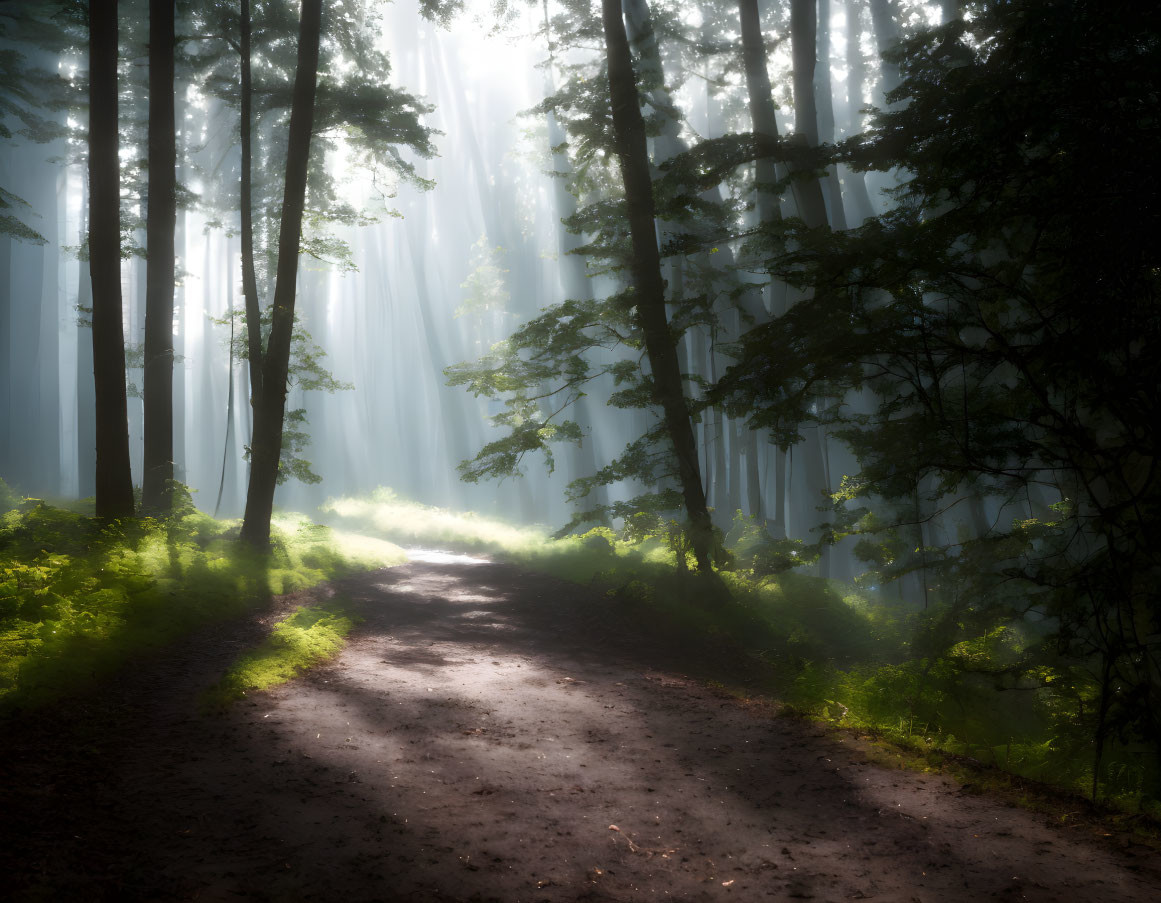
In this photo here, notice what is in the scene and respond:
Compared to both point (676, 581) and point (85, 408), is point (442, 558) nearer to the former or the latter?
point (676, 581)

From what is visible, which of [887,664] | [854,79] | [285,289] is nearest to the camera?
[887,664]

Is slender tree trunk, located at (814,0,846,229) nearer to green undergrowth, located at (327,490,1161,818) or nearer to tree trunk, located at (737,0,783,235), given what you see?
tree trunk, located at (737,0,783,235)

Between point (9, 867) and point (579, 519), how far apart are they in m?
9.77

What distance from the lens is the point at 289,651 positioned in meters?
7.20

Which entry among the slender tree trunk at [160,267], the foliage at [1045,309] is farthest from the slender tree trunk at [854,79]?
the slender tree trunk at [160,267]

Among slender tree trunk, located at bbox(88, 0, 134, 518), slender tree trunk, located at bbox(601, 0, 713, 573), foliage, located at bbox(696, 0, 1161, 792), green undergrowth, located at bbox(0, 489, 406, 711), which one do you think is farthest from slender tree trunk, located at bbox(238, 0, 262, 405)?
foliage, located at bbox(696, 0, 1161, 792)

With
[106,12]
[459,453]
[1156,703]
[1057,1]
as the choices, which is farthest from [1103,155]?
[459,453]

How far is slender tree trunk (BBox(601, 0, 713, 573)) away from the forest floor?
4.32 meters

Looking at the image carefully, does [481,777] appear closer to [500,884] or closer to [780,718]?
[500,884]

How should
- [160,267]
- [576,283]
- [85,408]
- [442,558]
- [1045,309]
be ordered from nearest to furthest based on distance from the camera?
1. [1045,309]
2. [160,267]
3. [442,558]
4. [85,408]
5. [576,283]

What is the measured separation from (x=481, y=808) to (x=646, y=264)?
27.3 feet

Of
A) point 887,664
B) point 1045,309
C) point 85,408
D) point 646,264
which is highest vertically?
point 85,408

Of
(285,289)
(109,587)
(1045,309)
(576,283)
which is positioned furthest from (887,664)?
(576,283)

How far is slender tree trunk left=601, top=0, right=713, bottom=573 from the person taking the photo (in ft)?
33.7
